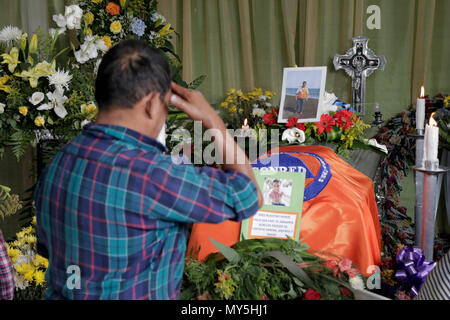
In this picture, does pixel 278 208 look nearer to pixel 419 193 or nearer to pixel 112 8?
pixel 419 193

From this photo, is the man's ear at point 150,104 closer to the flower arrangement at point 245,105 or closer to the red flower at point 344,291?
the red flower at point 344,291

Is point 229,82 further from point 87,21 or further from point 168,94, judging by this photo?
point 168,94

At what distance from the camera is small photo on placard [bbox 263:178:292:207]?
6.08 ft

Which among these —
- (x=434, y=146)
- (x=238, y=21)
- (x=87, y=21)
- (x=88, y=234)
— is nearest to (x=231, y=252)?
(x=88, y=234)

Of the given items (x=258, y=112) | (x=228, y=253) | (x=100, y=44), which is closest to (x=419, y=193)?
(x=228, y=253)

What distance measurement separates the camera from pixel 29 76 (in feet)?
A: 7.13

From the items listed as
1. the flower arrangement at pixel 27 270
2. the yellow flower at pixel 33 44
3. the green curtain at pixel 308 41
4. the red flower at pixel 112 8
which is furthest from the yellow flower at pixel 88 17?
the green curtain at pixel 308 41

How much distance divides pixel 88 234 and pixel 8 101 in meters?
1.48

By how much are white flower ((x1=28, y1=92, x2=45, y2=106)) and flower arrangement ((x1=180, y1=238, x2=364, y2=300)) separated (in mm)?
1155

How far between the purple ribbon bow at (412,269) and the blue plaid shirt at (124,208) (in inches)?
39.6

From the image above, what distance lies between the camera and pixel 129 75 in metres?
1.00

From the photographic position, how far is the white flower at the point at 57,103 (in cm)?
219

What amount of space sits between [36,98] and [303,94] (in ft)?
4.75

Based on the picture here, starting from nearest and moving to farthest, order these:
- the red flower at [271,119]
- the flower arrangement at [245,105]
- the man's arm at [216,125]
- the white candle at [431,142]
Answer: the man's arm at [216,125]
the white candle at [431,142]
the red flower at [271,119]
the flower arrangement at [245,105]
